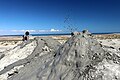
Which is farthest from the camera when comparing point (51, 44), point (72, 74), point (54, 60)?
point (51, 44)

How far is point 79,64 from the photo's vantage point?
9.75 meters

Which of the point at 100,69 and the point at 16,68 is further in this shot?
the point at 16,68

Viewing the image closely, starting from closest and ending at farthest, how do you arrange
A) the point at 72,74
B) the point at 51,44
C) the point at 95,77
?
the point at 95,77 → the point at 72,74 → the point at 51,44

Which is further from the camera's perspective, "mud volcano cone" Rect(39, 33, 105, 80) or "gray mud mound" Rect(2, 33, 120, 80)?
"mud volcano cone" Rect(39, 33, 105, 80)

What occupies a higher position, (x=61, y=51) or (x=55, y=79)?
(x=61, y=51)

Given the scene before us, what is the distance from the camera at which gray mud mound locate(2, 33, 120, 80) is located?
911cm

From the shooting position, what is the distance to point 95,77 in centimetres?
891

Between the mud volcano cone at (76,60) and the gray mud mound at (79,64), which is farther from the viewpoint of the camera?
the mud volcano cone at (76,60)

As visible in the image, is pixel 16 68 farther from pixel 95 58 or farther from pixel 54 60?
pixel 95 58

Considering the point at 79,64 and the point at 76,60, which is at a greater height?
the point at 76,60

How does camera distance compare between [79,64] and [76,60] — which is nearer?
[79,64]

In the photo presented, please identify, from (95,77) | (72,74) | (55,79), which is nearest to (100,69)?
(95,77)

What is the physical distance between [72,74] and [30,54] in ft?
19.4

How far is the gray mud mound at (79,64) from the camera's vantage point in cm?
911
